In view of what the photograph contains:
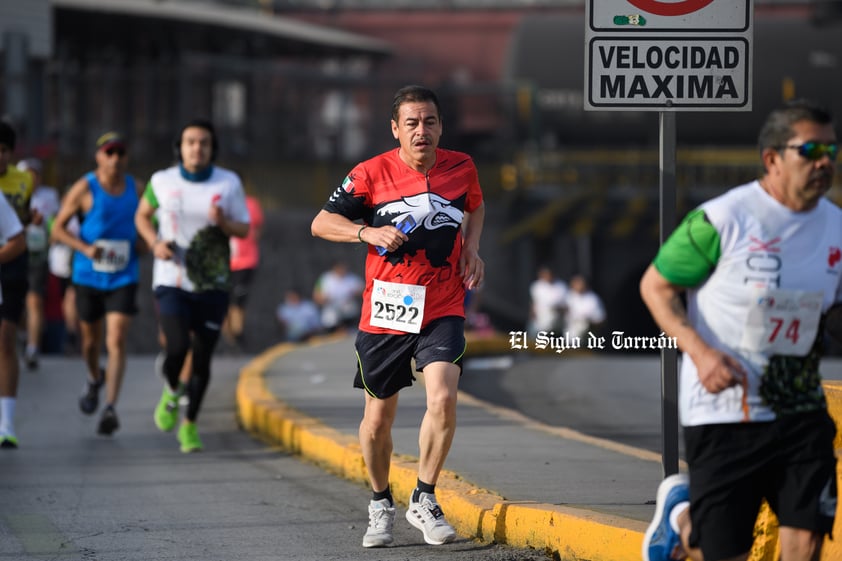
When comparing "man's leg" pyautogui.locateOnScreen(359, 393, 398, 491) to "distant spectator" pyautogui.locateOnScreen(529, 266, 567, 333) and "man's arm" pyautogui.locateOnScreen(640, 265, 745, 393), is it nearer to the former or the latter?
"man's arm" pyautogui.locateOnScreen(640, 265, 745, 393)

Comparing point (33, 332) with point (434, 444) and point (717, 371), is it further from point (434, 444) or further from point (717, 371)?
point (717, 371)

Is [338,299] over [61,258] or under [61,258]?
under

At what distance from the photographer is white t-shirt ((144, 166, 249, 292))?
32.1 feet

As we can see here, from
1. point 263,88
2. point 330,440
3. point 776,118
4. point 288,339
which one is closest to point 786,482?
point 776,118

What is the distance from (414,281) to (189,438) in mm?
4022

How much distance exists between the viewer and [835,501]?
15.0 ft

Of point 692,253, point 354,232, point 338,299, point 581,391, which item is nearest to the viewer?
point 692,253

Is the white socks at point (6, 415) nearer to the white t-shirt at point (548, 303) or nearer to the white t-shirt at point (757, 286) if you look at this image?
the white t-shirt at point (757, 286)

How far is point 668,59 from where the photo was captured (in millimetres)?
6277

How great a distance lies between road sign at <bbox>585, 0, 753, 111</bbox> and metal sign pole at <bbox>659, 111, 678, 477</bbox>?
0.45 ft

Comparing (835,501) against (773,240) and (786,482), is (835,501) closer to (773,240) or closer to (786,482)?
(786,482)

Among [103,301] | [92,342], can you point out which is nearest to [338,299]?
[92,342]

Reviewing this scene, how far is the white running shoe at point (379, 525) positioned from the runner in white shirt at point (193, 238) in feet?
10.8

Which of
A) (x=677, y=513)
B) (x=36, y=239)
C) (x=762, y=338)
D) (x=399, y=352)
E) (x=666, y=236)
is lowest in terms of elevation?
(x=677, y=513)
